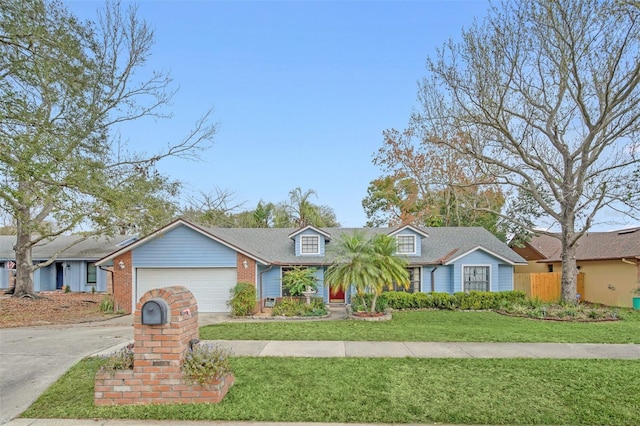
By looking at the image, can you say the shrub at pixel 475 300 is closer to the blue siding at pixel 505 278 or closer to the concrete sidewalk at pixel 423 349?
the blue siding at pixel 505 278

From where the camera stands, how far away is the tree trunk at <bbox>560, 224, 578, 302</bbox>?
55.1ft

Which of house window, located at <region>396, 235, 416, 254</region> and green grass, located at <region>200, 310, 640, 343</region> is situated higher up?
Result: house window, located at <region>396, 235, 416, 254</region>

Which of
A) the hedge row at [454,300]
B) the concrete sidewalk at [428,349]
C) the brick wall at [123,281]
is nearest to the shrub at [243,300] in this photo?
the brick wall at [123,281]

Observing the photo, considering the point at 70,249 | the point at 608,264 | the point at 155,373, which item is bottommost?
the point at 155,373

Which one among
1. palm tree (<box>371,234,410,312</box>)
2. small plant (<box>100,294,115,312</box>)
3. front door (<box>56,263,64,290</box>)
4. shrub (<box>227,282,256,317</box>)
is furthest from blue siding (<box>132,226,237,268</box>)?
front door (<box>56,263,64,290</box>)

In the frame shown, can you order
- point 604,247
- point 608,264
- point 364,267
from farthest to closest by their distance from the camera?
point 604,247 → point 608,264 → point 364,267

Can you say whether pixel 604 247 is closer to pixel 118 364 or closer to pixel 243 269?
pixel 243 269

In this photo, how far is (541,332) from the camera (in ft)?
35.2

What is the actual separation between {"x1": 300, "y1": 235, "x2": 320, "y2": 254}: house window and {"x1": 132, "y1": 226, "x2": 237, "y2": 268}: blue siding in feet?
13.5

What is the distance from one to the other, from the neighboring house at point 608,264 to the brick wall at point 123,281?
2127 centimetres

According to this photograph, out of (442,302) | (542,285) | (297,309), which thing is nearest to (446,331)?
(297,309)

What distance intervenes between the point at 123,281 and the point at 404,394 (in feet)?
45.8

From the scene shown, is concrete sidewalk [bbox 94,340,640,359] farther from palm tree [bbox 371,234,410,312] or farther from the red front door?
the red front door

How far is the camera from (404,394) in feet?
17.8
